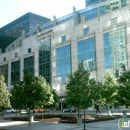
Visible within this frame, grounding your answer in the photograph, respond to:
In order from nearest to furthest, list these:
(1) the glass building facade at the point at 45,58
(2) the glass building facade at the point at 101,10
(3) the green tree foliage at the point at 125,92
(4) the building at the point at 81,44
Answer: (3) the green tree foliage at the point at 125,92 → (4) the building at the point at 81,44 → (2) the glass building facade at the point at 101,10 → (1) the glass building facade at the point at 45,58

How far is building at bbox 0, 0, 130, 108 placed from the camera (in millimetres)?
59188

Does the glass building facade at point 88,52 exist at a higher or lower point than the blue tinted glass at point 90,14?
lower

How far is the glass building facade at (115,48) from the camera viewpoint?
58.0m

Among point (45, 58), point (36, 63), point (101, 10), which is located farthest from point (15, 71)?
point (101, 10)

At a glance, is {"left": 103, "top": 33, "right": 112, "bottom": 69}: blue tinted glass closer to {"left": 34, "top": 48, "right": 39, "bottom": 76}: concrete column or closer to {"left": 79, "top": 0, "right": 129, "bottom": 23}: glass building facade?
{"left": 79, "top": 0, "right": 129, "bottom": 23}: glass building facade

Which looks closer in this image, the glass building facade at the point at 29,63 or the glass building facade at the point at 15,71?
the glass building facade at the point at 29,63

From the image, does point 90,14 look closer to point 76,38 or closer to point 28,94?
point 76,38

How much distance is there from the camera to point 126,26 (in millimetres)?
57906

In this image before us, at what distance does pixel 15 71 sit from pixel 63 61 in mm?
30299

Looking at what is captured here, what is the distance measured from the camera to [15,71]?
95250 millimetres

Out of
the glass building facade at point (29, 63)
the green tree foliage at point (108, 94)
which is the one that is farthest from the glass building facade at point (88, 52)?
the green tree foliage at point (108, 94)

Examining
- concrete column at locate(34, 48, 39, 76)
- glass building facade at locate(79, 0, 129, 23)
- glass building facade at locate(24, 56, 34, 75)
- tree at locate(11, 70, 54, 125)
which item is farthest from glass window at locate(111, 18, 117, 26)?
tree at locate(11, 70, 54, 125)

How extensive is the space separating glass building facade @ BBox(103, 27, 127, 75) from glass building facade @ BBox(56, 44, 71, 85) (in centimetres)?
1319

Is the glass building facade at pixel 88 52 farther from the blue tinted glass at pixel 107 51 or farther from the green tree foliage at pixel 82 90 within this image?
the green tree foliage at pixel 82 90
